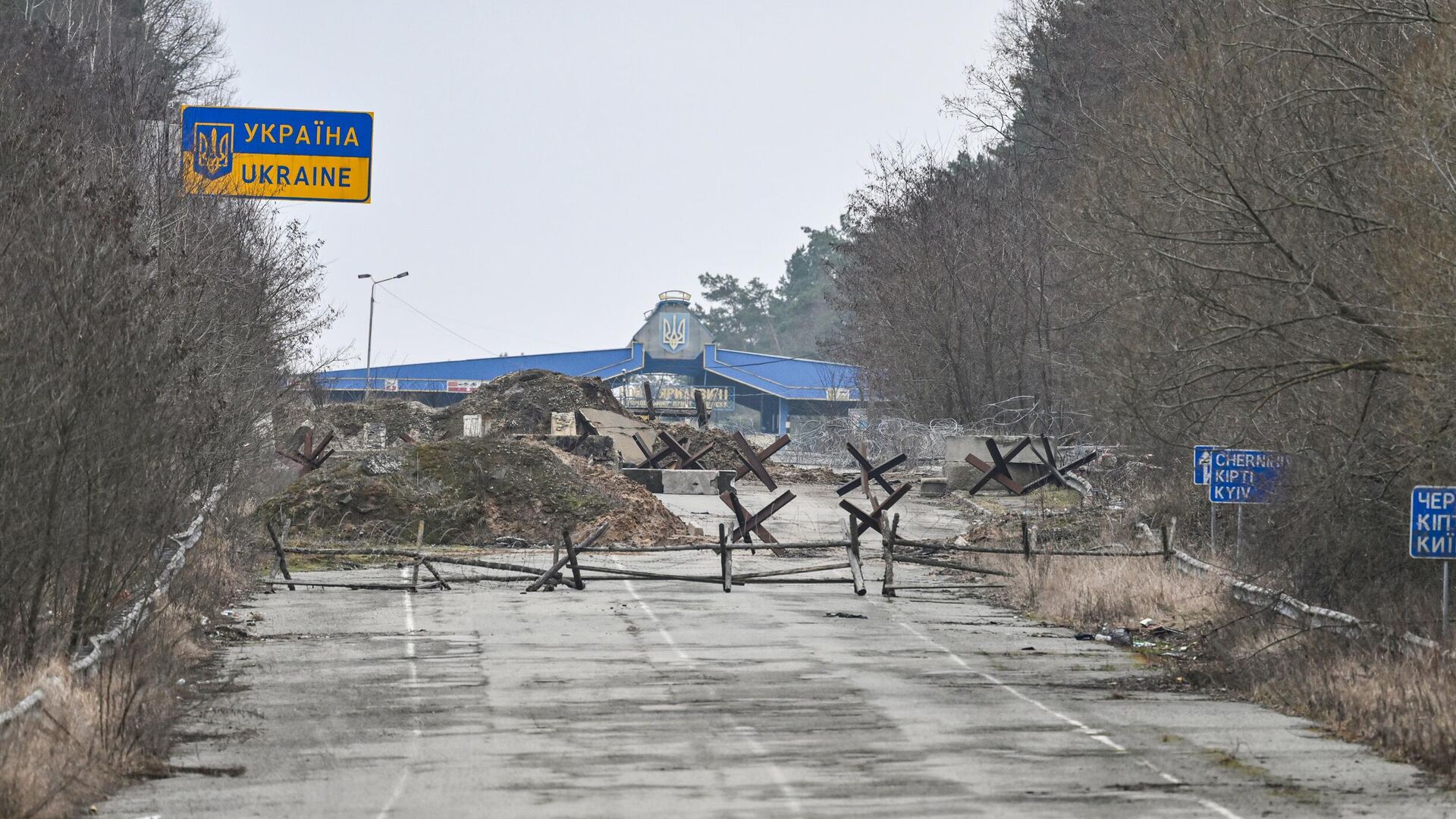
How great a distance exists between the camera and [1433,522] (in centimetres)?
1684

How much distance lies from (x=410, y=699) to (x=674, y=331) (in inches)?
4002

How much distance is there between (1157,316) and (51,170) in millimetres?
22646

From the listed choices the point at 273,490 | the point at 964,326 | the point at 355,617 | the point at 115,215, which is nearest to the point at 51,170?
the point at 115,215

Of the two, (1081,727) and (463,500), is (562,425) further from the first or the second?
(1081,727)

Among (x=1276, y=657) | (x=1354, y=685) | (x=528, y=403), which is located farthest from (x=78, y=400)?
(x=528, y=403)

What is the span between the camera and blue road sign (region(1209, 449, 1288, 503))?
2431 cm

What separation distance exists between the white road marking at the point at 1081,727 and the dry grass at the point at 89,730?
25.3ft

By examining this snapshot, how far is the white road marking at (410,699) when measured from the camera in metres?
12.1

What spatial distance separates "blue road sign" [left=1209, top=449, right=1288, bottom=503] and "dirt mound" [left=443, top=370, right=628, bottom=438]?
182 ft

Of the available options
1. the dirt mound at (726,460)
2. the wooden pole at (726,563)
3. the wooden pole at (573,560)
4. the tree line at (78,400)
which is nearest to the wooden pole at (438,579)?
the wooden pole at (573,560)

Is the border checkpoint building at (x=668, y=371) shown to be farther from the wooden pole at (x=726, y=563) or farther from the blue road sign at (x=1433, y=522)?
the blue road sign at (x=1433, y=522)

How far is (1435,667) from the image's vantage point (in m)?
16.2

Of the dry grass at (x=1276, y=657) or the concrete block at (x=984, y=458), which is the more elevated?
the concrete block at (x=984, y=458)

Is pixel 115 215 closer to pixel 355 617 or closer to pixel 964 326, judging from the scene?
pixel 355 617
